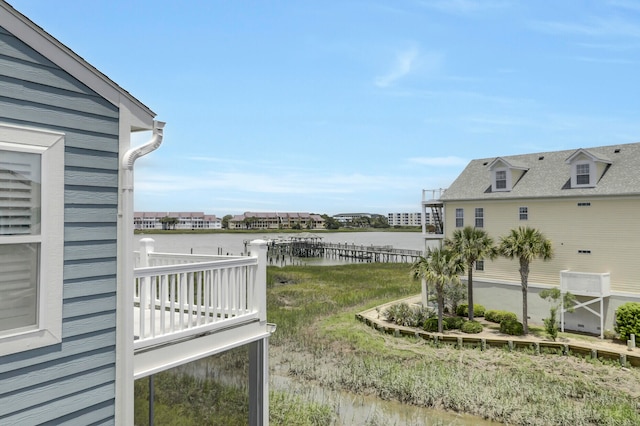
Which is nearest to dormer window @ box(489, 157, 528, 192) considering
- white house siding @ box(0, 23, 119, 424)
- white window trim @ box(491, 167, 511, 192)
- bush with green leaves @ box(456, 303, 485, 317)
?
white window trim @ box(491, 167, 511, 192)

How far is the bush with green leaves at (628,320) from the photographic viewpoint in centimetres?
2038

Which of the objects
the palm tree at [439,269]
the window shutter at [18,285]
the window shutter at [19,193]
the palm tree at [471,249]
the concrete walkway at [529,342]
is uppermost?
the window shutter at [19,193]

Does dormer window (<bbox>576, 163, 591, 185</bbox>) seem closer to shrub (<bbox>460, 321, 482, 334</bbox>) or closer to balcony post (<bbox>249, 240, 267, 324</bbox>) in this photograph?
shrub (<bbox>460, 321, 482, 334</bbox>)

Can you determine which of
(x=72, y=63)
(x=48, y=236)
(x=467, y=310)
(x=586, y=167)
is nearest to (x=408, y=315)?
(x=467, y=310)

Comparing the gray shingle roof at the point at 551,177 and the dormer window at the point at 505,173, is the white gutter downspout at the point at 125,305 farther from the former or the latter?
the dormer window at the point at 505,173

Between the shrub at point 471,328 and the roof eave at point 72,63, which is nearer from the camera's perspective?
the roof eave at point 72,63

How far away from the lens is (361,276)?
1820 inches

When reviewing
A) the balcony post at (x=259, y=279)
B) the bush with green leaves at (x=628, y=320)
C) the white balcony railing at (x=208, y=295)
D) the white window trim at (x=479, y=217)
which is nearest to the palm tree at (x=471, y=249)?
the white window trim at (x=479, y=217)

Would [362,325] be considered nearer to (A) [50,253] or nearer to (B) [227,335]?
(B) [227,335]

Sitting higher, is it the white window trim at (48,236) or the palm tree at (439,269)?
the white window trim at (48,236)

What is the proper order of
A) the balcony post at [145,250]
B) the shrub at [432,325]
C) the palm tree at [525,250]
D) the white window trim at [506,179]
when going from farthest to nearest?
the white window trim at [506,179]
the shrub at [432,325]
the palm tree at [525,250]
the balcony post at [145,250]

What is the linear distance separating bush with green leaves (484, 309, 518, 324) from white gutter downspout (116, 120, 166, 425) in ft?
72.4

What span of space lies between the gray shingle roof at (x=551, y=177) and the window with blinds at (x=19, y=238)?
24015 mm

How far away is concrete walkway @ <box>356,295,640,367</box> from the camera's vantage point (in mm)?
18625
